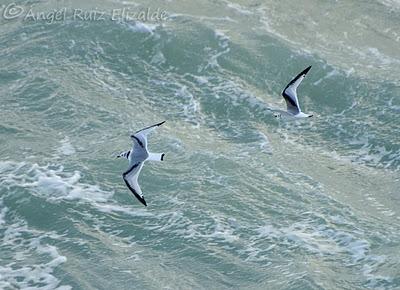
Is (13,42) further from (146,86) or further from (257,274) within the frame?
(257,274)

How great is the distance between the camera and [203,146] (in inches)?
778

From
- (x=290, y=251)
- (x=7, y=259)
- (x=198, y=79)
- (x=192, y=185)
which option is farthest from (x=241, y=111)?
(x=7, y=259)

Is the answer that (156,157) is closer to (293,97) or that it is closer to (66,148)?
(293,97)

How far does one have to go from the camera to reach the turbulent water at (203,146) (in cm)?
1620

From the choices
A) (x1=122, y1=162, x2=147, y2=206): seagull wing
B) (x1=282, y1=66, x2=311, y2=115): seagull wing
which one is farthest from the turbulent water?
(x1=282, y1=66, x2=311, y2=115): seagull wing

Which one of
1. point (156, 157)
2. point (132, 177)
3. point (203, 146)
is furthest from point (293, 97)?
point (203, 146)

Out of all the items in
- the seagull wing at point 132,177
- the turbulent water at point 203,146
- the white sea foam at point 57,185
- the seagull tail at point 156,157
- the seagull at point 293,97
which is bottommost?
the white sea foam at point 57,185

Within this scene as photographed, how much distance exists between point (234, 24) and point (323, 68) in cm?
314

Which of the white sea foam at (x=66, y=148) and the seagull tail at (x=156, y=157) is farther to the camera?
the white sea foam at (x=66, y=148)

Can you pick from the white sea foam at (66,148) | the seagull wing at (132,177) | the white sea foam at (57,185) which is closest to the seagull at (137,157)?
the seagull wing at (132,177)

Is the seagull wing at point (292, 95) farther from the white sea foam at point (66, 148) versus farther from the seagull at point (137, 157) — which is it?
the white sea foam at point (66, 148)

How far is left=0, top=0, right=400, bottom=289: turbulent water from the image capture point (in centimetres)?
1620

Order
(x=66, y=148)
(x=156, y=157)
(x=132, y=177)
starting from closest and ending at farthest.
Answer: (x=156, y=157) < (x=132, y=177) < (x=66, y=148)

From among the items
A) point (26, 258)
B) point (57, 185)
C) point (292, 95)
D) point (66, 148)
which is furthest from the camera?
point (66, 148)
